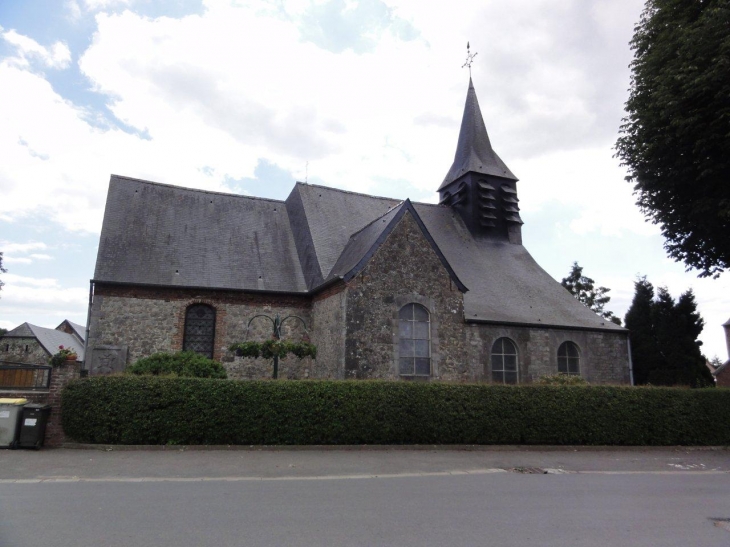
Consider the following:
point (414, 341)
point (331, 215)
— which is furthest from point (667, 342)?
point (331, 215)

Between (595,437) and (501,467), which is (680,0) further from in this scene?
(501,467)

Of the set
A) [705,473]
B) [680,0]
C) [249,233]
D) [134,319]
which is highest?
[680,0]

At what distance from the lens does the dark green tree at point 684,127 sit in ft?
46.1

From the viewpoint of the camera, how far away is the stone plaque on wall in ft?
47.7

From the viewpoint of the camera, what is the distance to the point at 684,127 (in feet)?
49.0

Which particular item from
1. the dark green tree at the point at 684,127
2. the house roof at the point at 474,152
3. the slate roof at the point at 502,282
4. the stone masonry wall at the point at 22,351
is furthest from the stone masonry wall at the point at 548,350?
the stone masonry wall at the point at 22,351

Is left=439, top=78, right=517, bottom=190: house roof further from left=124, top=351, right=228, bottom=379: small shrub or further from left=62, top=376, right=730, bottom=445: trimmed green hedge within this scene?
left=124, top=351, right=228, bottom=379: small shrub

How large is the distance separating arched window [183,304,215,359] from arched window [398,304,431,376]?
5.92 meters

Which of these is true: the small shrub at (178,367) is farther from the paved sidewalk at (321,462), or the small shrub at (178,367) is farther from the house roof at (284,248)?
the house roof at (284,248)

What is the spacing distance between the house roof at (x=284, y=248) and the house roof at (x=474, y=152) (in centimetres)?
345

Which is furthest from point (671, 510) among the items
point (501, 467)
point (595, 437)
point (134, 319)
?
point (134, 319)

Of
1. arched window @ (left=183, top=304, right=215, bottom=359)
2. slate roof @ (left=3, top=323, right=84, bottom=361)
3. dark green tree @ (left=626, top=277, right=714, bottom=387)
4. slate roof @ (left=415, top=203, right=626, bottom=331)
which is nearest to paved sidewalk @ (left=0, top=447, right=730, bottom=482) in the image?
arched window @ (left=183, top=304, right=215, bottom=359)

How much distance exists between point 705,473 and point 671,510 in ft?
15.5

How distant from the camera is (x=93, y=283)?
1505 centimetres
